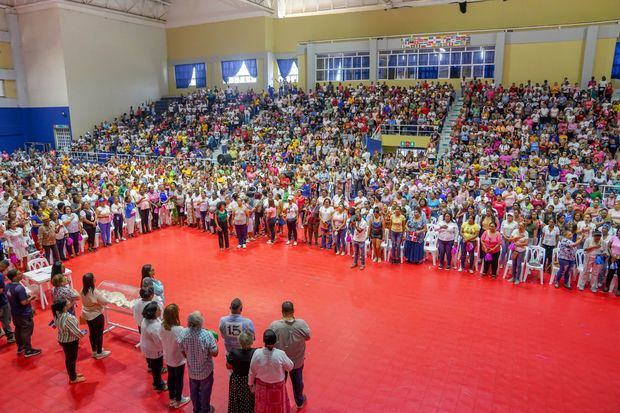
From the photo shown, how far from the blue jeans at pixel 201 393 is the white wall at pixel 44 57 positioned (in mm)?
26050

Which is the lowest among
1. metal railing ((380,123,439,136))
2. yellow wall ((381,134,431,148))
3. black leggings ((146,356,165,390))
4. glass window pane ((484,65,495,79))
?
black leggings ((146,356,165,390))

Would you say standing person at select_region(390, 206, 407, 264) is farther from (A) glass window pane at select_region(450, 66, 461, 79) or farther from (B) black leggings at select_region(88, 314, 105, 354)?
(A) glass window pane at select_region(450, 66, 461, 79)

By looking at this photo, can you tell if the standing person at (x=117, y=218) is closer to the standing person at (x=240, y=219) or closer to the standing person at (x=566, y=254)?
the standing person at (x=240, y=219)

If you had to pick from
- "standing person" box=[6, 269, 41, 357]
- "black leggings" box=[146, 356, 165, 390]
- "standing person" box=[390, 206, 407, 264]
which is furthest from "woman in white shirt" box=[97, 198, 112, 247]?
"standing person" box=[390, 206, 407, 264]

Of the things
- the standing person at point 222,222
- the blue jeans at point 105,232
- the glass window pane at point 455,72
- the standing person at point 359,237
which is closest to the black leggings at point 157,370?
the standing person at point 359,237

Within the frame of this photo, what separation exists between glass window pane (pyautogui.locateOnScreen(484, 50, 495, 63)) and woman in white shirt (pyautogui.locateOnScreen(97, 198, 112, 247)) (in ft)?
65.2

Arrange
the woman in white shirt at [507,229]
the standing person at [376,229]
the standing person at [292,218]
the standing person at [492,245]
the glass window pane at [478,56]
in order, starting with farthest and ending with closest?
1. the glass window pane at [478,56]
2. the standing person at [292,218]
3. the standing person at [376,229]
4. the woman in white shirt at [507,229]
5. the standing person at [492,245]

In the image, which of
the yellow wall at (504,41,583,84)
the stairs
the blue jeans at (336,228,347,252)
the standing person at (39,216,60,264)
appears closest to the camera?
the standing person at (39,216,60,264)

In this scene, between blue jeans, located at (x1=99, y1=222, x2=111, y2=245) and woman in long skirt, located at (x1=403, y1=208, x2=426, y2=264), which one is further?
blue jeans, located at (x1=99, y1=222, x2=111, y2=245)

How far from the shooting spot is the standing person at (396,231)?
9898 mm

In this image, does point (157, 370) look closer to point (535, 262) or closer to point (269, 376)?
point (269, 376)

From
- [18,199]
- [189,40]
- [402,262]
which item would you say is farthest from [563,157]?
[189,40]

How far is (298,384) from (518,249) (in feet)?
20.0

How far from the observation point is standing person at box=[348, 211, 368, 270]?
9.68m
